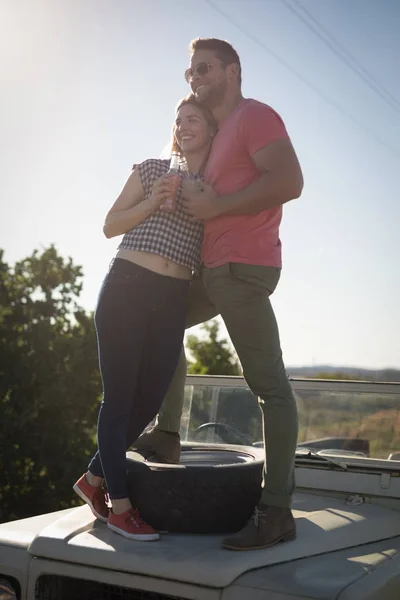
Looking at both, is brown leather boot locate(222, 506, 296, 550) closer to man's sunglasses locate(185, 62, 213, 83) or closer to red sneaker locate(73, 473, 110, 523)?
red sneaker locate(73, 473, 110, 523)

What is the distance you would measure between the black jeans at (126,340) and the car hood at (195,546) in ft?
0.70

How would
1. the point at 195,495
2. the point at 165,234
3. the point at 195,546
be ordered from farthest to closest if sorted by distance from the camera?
the point at 165,234, the point at 195,495, the point at 195,546

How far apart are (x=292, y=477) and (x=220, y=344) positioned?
57.8 ft

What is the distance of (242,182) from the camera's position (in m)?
2.89

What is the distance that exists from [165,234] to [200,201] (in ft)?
0.67

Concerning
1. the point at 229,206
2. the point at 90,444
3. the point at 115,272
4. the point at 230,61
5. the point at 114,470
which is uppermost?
the point at 230,61

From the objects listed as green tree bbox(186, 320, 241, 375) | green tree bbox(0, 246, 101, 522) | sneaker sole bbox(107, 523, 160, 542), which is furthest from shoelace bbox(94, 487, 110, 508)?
green tree bbox(186, 320, 241, 375)

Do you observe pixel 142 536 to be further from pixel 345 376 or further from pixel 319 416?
pixel 345 376

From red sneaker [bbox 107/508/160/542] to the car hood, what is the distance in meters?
0.03

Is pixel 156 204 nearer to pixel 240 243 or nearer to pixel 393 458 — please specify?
pixel 240 243

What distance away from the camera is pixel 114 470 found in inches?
111

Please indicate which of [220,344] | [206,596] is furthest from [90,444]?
[206,596]

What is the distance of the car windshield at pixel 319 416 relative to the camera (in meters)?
3.74

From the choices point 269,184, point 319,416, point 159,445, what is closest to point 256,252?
point 269,184
